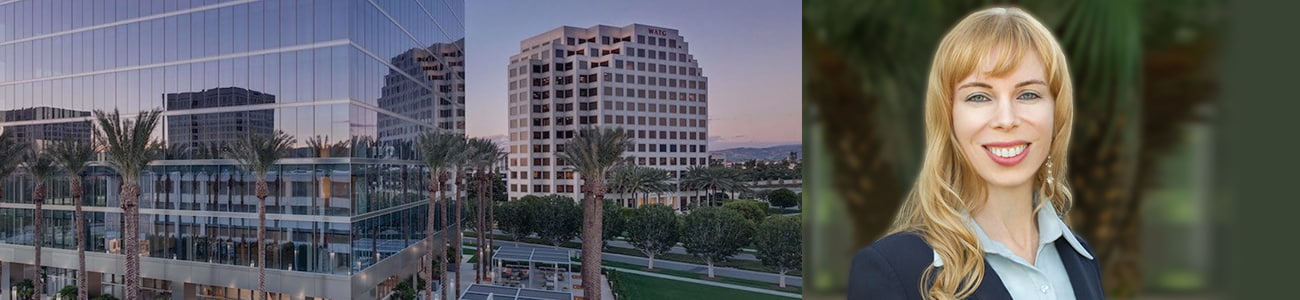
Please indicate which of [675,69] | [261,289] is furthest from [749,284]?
[261,289]

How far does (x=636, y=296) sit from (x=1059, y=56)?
5.79m

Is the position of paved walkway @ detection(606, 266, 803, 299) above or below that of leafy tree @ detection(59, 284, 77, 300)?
above

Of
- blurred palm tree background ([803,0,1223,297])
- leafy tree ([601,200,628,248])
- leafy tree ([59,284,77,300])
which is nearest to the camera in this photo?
blurred palm tree background ([803,0,1223,297])

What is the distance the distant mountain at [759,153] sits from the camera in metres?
4.97

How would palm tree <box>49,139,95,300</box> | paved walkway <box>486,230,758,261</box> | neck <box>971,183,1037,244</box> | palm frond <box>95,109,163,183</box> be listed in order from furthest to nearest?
palm tree <box>49,139,95,300</box> → palm frond <box>95,109,163,183</box> → paved walkway <box>486,230,758,261</box> → neck <box>971,183,1037,244</box>

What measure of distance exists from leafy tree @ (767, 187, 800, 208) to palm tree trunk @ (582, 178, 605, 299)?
1.69 meters

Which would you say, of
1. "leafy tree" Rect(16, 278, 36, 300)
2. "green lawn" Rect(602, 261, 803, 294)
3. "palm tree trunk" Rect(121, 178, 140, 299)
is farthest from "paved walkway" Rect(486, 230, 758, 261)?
"leafy tree" Rect(16, 278, 36, 300)

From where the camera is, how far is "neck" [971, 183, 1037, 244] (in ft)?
3.76

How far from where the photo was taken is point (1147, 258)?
59.9 inches

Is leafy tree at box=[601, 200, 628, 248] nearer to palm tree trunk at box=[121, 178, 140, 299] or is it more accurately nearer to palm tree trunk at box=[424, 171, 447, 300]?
palm tree trunk at box=[424, 171, 447, 300]

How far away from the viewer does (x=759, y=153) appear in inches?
209

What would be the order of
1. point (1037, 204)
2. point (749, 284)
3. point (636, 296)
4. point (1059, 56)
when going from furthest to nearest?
1. point (636, 296)
2. point (749, 284)
3. point (1037, 204)
4. point (1059, 56)

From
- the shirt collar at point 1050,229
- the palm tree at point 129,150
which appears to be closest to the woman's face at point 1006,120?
the shirt collar at point 1050,229

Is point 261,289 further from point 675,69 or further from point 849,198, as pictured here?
point 849,198
